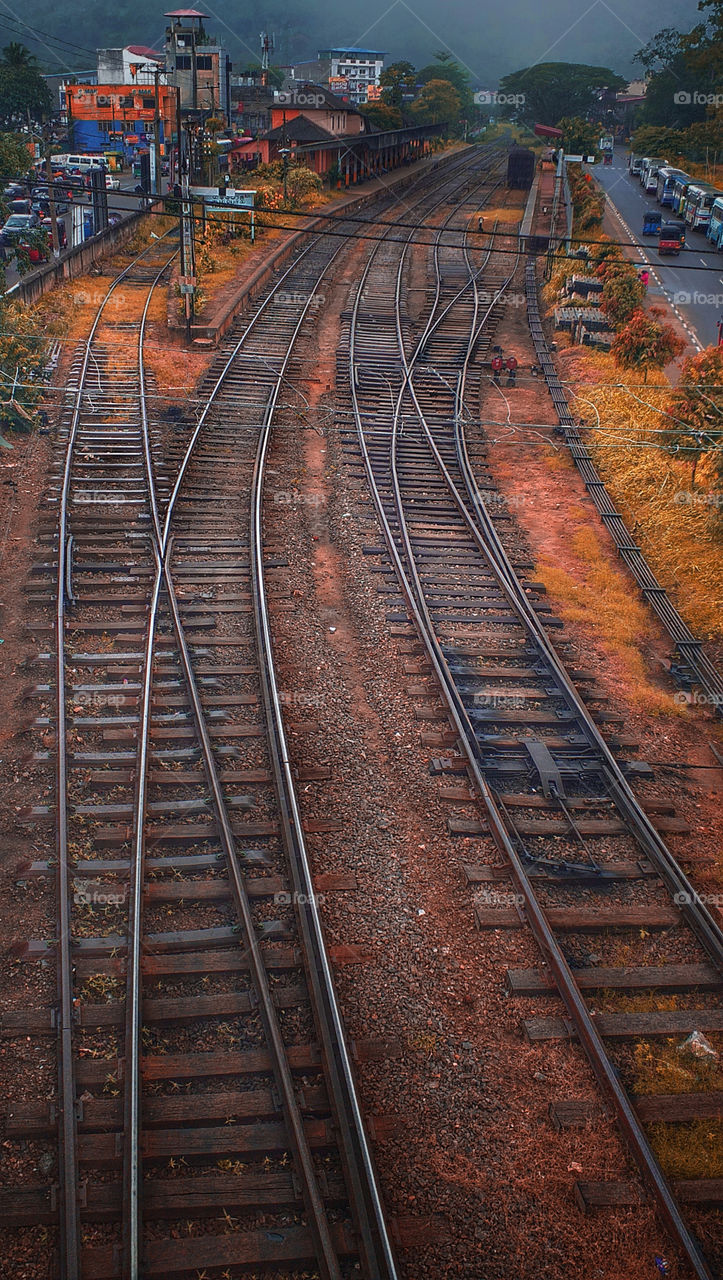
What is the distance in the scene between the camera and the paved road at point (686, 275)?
81.3 feet

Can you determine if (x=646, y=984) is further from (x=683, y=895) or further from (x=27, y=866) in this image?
(x=27, y=866)

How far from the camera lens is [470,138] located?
91.3 metres

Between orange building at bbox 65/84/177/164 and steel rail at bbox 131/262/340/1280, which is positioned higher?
orange building at bbox 65/84/177/164

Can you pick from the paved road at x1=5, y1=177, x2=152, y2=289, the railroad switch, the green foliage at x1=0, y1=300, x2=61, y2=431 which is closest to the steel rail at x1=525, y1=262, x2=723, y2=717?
the railroad switch

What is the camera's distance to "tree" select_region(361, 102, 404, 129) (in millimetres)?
56906

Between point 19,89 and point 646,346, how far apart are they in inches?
2549

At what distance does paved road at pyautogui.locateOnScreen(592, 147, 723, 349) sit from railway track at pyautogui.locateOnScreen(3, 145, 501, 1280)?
34.3 feet

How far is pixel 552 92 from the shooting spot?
89875 millimetres

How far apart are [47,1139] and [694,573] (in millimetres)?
10564

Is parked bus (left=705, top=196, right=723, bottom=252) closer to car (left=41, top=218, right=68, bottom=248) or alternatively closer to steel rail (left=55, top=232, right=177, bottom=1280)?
car (left=41, top=218, right=68, bottom=248)

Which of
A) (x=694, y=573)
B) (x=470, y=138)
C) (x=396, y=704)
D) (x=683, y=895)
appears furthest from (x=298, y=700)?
(x=470, y=138)

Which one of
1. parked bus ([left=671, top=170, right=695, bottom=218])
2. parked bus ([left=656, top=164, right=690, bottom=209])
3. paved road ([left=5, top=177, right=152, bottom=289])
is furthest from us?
parked bus ([left=656, top=164, right=690, bottom=209])

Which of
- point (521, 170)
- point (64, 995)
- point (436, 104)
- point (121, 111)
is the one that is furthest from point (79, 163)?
point (64, 995)

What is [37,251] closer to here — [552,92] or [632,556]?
[632,556]
